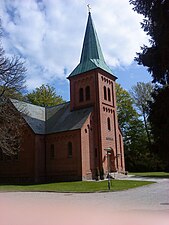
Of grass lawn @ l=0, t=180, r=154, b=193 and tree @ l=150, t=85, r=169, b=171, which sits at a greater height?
tree @ l=150, t=85, r=169, b=171

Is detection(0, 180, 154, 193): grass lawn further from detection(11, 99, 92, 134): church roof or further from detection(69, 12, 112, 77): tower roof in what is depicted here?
detection(69, 12, 112, 77): tower roof

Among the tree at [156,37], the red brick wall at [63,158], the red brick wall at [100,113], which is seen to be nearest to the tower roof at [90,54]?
the red brick wall at [100,113]

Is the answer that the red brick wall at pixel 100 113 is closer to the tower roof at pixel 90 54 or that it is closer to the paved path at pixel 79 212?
the tower roof at pixel 90 54

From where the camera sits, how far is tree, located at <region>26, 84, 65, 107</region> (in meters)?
50.6

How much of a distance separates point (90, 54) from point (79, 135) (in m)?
11.5

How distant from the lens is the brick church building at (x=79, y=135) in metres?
29.5

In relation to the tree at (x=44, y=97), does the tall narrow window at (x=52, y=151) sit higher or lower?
lower

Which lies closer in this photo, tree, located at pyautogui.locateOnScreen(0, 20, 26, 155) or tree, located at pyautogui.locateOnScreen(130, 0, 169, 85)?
tree, located at pyautogui.locateOnScreen(130, 0, 169, 85)

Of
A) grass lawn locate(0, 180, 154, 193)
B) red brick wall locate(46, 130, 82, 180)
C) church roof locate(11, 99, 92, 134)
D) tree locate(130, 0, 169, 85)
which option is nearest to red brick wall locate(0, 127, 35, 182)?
church roof locate(11, 99, 92, 134)

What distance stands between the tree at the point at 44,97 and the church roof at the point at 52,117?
467 inches

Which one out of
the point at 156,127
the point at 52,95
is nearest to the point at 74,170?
the point at 156,127

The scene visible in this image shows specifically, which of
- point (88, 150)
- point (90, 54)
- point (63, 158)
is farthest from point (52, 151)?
point (90, 54)

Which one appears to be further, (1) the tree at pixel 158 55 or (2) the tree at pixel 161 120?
(2) the tree at pixel 161 120

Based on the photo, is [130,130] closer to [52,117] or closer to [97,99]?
[52,117]
